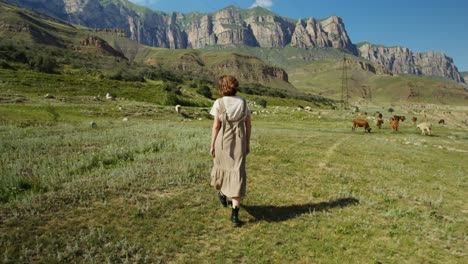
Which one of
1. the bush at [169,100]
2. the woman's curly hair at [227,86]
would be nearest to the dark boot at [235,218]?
the woman's curly hair at [227,86]

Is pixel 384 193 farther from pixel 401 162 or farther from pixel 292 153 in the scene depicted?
pixel 401 162

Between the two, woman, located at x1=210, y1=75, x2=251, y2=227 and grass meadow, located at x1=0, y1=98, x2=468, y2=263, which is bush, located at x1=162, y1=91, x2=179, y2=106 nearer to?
grass meadow, located at x1=0, y1=98, x2=468, y2=263

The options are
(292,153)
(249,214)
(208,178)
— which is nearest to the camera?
(249,214)

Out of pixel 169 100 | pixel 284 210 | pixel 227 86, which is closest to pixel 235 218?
pixel 284 210

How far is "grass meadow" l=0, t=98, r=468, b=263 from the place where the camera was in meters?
6.71

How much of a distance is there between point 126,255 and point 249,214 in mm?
3761

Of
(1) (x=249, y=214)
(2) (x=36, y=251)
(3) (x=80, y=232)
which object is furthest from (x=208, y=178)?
(2) (x=36, y=251)

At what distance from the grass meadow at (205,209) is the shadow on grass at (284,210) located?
1.4 inches

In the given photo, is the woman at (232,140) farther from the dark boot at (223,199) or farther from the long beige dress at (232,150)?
the dark boot at (223,199)

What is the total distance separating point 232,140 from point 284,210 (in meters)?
2.96

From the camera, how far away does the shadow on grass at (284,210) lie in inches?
348

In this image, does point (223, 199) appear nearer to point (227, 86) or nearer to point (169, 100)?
point (227, 86)

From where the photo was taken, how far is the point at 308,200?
34.3 ft

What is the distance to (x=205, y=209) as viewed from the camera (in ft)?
29.1
